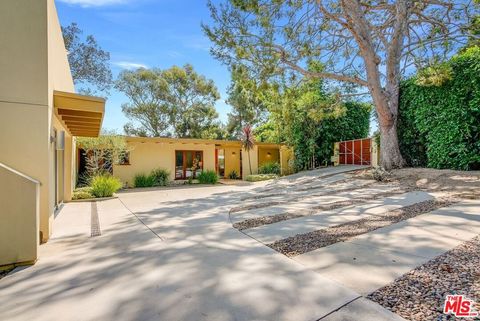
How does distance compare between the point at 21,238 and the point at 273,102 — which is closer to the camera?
the point at 21,238

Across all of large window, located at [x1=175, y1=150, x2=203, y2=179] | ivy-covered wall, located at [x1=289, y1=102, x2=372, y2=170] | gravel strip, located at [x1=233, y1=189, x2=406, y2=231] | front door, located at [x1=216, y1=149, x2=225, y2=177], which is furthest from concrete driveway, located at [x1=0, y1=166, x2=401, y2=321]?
front door, located at [x1=216, y1=149, x2=225, y2=177]

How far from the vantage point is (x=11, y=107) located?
3.98 metres

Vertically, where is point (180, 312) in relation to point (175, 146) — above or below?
below

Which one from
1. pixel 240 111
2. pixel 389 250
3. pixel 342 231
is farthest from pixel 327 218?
pixel 240 111

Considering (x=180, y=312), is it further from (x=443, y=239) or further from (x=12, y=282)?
(x=443, y=239)

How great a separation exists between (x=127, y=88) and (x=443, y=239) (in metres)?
24.1

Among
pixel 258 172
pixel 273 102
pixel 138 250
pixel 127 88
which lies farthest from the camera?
pixel 127 88

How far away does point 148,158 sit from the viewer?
14.6 meters

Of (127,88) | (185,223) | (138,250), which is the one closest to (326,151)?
(185,223)

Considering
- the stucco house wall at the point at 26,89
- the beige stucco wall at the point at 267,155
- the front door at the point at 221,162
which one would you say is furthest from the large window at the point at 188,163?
the stucco house wall at the point at 26,89

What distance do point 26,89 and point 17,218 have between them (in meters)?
2.07

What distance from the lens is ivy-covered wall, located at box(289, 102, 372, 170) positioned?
15.9m

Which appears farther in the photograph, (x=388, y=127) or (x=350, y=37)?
(x=350, y=37)

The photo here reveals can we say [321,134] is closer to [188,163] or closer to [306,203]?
[188,163]
